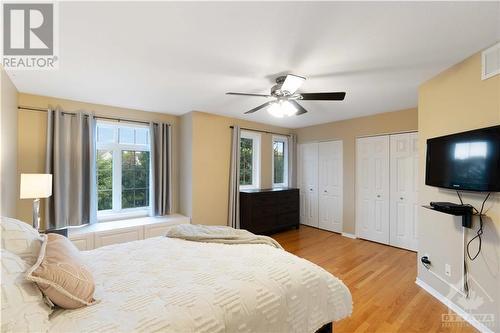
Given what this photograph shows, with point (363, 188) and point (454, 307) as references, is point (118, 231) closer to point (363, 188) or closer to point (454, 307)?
point (454, 307)

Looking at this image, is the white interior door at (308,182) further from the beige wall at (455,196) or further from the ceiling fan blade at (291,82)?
the ceiling fan blade at (291,82)

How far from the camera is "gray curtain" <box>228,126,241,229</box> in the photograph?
428cm

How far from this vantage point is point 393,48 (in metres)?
1.87

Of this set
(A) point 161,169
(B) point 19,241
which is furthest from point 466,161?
(A) point 161,169

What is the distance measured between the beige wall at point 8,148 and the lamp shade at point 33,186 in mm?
157

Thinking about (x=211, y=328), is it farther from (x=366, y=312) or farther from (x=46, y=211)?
(x=46, y=211)

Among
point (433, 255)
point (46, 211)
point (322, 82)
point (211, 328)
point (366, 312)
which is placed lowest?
point (366, 312)

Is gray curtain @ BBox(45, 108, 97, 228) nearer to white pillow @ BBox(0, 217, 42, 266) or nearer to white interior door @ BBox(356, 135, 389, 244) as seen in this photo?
white pillow @ BBox(0, 217, 42, 266)

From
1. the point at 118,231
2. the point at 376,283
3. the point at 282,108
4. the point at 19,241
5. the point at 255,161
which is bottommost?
the point at 376,283

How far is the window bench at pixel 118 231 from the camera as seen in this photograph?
3029mm

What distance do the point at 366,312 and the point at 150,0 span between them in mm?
3026

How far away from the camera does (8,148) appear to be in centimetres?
244

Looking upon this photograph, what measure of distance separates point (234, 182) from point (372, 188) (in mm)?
2573

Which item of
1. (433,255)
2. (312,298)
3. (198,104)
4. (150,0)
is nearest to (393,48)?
(150,0)
